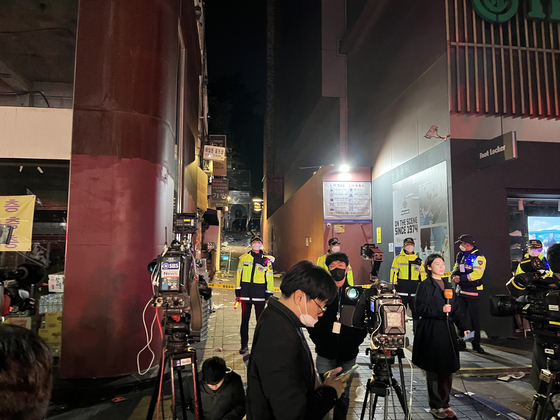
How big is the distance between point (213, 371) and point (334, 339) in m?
1.24

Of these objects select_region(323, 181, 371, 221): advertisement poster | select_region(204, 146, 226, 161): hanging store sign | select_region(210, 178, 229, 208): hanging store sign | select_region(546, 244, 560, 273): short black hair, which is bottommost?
select_region(546, 244, 560, 273): short black hair

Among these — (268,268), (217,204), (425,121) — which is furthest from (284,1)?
(268,268)

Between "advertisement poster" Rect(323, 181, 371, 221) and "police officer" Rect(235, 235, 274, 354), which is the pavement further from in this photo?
"advertisement poster" Rect(323, 181, 371, 221)

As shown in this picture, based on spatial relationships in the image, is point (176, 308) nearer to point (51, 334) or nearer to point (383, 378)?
point (383, 378)

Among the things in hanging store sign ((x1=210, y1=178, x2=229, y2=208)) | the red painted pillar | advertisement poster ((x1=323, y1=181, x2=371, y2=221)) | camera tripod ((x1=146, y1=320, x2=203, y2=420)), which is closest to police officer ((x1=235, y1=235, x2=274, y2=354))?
the red painted pillar

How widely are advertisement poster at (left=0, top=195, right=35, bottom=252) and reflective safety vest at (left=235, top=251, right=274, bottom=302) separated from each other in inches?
137

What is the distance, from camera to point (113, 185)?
17.8 ft

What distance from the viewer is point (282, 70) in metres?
32.2

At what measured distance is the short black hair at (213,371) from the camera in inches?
142

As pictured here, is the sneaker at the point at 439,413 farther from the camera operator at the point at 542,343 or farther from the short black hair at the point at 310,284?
the short black hair at the point at 310,284

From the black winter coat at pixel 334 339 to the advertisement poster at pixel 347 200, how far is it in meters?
8.79

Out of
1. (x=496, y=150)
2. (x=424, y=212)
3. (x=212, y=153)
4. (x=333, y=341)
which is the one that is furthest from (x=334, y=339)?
(x=212, y=153)

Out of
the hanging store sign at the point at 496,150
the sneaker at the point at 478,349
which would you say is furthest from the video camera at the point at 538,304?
the hanging store sign at the point at 496,150

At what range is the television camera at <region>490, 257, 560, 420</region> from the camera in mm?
3062
